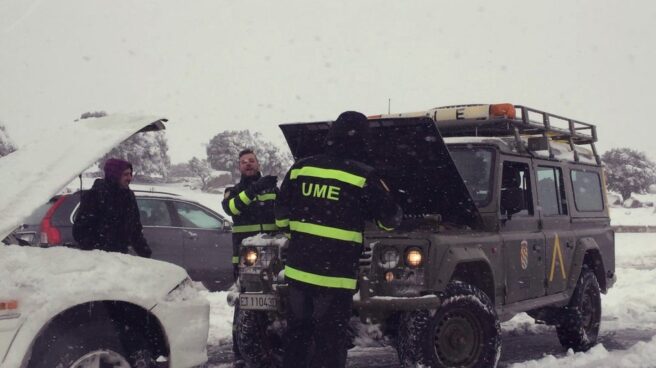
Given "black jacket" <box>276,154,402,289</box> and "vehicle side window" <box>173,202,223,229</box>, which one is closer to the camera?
"black jacket" <box>276,154,402,289</box>

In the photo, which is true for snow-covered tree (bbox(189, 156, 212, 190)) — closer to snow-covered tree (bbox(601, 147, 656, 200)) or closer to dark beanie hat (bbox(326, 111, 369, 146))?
snow-covered tree (bbox(601, 147, 656, 200))

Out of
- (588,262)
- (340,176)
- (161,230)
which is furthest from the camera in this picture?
(161,230)

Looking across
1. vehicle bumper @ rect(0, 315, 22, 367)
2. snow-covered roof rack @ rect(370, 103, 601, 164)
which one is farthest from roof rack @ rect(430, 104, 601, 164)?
vehicle bumper @ rect(0, 315, 22, 367)

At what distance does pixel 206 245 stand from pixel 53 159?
21.9ft

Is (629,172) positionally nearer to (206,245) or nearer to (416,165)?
(206,245)

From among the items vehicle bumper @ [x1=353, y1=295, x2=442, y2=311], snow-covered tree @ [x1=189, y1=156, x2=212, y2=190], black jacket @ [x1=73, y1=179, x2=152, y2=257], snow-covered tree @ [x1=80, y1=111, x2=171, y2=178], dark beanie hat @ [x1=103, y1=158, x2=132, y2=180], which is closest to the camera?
vehicle bumper @ [x1=353, y1=295, x2=442, y2=311]

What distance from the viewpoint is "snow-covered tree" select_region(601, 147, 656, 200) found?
84562 millimetres

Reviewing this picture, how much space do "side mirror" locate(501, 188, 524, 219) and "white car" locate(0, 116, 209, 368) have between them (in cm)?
299

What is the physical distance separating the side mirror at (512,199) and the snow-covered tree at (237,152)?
229ft

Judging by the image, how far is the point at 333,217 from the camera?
15.0ft

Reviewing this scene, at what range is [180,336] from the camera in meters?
4.14

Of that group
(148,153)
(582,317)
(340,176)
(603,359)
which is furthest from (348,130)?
(148,153)

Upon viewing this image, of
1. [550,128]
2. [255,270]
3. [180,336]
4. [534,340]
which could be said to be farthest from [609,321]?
[180,336]

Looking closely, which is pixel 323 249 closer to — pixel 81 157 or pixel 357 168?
pixel 357 168
